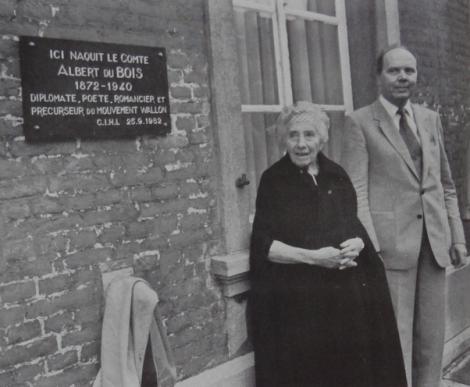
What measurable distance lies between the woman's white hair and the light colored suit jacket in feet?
1.17

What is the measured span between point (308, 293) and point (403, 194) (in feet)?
2.92

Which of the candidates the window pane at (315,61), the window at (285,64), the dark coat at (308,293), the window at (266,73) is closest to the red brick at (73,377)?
the window at (266,73)

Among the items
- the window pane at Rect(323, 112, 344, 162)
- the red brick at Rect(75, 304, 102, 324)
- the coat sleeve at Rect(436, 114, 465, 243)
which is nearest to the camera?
the red brick at Rect(75, 304, 102, 324)

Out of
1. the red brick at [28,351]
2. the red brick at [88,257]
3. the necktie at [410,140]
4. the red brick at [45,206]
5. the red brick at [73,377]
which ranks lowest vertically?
the red brick at [73,377]

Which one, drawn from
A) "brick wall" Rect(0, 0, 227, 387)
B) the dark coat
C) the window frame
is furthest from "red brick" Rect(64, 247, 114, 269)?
the window frame

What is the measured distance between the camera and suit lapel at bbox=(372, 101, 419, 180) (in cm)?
319

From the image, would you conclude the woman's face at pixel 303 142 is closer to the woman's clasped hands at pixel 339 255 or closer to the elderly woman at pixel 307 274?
the elderly woman at pixel 307 274

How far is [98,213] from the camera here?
100 inches

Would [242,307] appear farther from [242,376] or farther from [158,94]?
[158,94]

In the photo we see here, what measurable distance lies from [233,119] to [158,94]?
0.53 metres

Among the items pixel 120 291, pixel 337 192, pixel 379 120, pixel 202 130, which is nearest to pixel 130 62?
pixel 202 130

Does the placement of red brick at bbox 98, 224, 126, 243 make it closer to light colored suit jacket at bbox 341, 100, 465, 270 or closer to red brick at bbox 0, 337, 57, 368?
red brick at bbox 0, 337, 57, 368

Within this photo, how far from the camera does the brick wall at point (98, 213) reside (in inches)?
89.7

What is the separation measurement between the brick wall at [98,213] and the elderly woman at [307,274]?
1.03 ft
